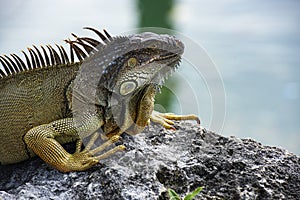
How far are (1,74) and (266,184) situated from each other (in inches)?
53.0

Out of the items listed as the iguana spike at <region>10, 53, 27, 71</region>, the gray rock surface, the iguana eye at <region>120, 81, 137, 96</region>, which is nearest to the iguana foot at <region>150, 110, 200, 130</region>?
the gray rock surface

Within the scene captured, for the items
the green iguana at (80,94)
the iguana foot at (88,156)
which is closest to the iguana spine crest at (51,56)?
the green iguana at (80,94)

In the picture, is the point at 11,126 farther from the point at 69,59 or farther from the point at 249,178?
the point at 249,178

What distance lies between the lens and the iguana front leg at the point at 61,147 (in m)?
2.00

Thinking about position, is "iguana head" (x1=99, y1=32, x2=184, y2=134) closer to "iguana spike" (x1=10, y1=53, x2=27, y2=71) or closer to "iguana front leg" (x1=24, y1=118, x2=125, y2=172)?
"iguana front leg" (x1=24, y1=118, x2=125, y2=172)

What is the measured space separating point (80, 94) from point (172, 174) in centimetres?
56

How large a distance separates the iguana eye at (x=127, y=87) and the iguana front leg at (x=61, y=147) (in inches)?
7.5

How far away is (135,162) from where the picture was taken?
6.49ft

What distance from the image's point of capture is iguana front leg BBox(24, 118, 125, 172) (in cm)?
200

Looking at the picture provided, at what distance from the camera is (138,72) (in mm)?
2098

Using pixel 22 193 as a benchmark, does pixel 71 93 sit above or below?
above

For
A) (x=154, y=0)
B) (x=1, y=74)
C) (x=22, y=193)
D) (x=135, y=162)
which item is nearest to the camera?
(x=22, y=193)

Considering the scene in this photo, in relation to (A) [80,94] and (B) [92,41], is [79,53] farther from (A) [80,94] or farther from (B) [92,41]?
(A) [80,94]

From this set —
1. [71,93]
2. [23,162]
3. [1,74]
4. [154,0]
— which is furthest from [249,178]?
[154,0]
